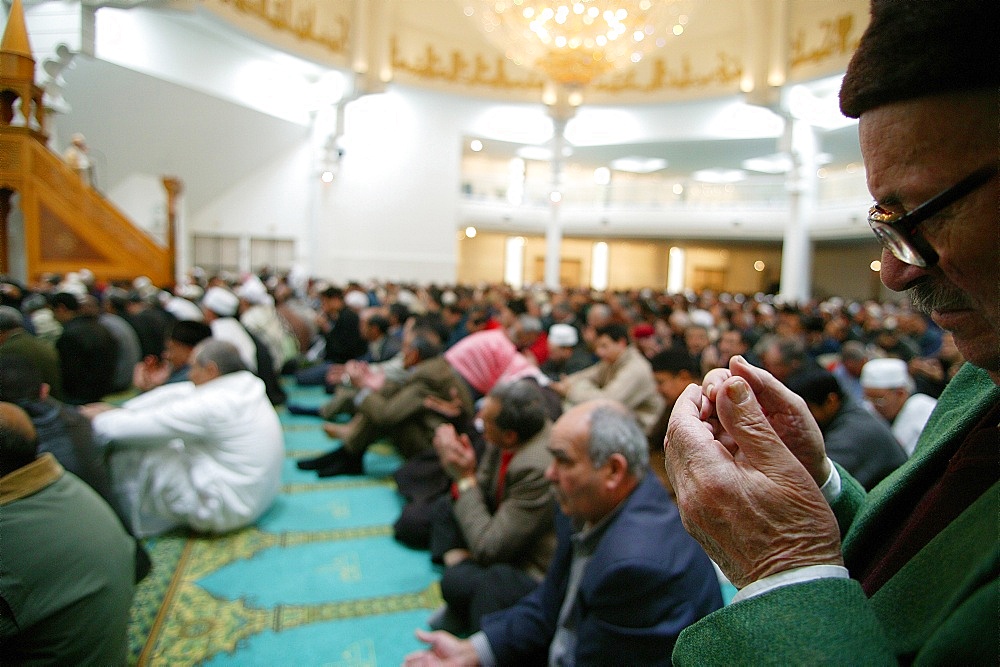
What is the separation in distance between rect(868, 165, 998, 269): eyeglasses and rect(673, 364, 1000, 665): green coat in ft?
0.77

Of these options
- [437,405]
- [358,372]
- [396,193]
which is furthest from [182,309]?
[396,193]

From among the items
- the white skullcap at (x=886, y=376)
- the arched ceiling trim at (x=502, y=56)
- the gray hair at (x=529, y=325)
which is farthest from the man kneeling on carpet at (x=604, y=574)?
the arched ceiling trim at (x=502, y=56)

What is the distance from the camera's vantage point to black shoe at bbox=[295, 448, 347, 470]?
4.50 meters

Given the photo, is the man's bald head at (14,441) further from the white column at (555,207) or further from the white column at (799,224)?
the white column at (555,207)

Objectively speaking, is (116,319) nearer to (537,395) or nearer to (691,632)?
(537,395)

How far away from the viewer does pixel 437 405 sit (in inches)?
161

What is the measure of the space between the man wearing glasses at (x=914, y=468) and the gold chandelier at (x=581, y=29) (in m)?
6.67

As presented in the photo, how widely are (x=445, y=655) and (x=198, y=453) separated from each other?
6.67ft

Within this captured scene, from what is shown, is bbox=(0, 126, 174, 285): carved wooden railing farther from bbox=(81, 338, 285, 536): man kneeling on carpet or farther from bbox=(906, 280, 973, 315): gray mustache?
bbox=(906, 280, 973, 315): gray mustache

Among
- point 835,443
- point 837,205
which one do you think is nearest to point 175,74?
point 835,443

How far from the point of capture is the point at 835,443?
97.0 inches

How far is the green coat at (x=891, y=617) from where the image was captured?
484 millimetres

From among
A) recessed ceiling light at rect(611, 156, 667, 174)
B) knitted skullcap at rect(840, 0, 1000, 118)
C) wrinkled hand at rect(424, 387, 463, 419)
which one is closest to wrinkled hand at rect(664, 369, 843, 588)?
knitted skullcap at rect(840, 0, 1000, 118)

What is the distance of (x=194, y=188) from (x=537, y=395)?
1505 centimetres
